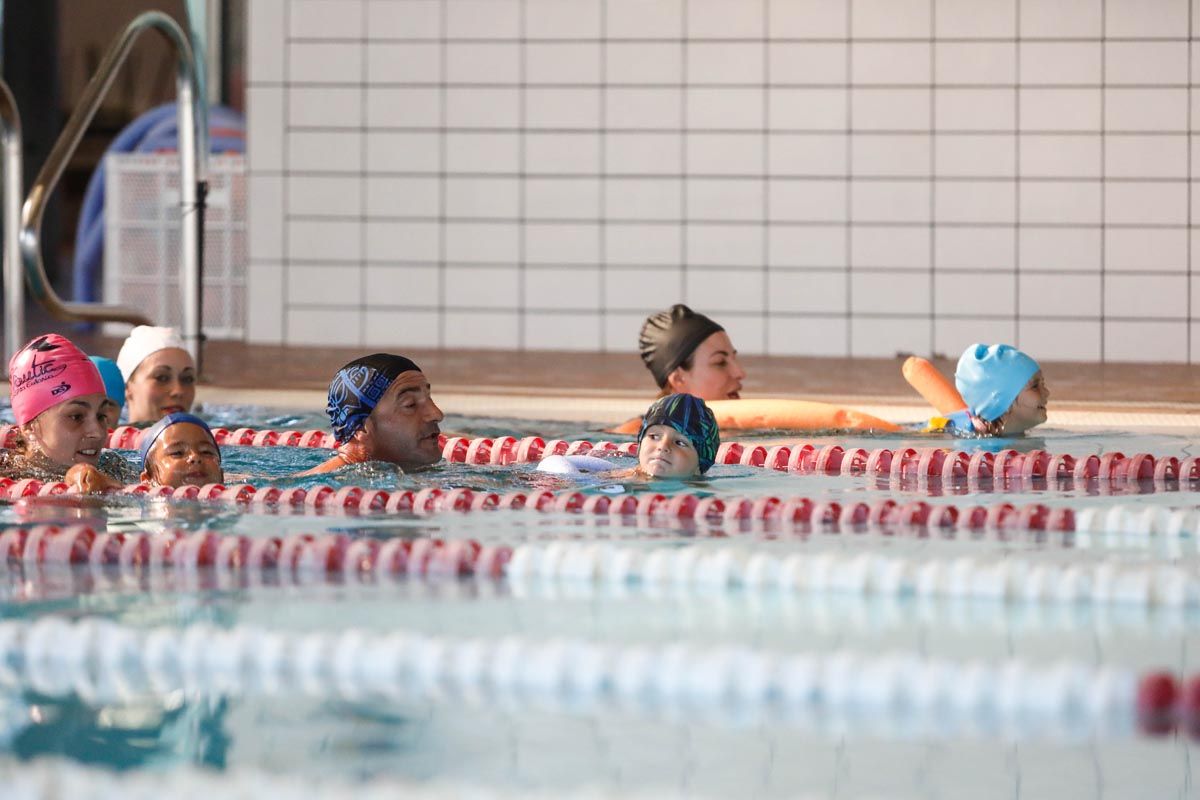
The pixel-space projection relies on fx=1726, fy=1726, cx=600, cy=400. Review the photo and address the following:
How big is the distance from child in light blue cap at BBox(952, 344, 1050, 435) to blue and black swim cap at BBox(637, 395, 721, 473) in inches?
53.6

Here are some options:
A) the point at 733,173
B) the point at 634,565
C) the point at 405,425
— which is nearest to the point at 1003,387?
the point at 405,425

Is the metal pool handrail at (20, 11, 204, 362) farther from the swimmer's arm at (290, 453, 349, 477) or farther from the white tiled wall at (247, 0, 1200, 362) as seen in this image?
the white tiled wall at (247, 0, 1200, 362)

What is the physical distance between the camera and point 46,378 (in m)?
5.07

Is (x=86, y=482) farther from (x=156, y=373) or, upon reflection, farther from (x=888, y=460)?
(x=888, y=460)

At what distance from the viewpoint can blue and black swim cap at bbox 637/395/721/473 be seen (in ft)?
16.1

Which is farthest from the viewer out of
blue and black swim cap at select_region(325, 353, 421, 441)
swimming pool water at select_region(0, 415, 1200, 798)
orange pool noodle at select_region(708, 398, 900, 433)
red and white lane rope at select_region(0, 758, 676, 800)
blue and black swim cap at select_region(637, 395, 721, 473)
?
orange pool noodle at select_region(708, 398, 900, 433)

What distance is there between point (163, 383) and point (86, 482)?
1.54 m

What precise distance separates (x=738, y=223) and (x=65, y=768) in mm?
7756

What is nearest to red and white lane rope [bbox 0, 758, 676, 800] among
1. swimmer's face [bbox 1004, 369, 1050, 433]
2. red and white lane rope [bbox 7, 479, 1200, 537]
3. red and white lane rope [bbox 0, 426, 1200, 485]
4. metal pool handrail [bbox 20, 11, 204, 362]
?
red and white lane rope [bbox 7, 479, 1200, 537]

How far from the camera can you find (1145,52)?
376 inches

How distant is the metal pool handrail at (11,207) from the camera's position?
705 cm

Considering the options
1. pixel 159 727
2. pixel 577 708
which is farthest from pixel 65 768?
pixel 577 708

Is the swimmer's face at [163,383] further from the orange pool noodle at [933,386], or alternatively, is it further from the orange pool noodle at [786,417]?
the orange pool noodle at [933,386]

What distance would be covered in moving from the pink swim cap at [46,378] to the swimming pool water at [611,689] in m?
1.39
